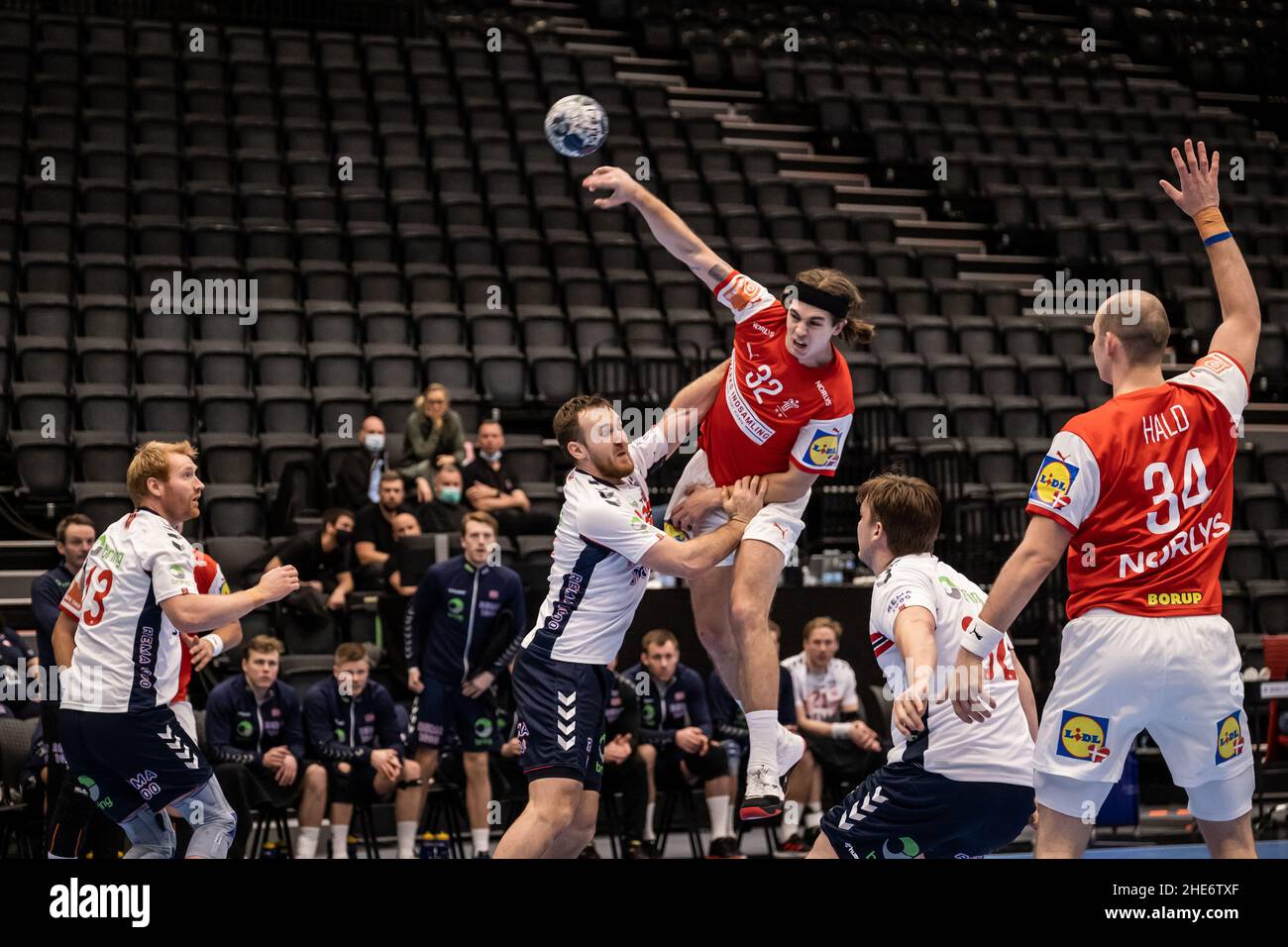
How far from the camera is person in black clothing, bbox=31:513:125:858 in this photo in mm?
5938

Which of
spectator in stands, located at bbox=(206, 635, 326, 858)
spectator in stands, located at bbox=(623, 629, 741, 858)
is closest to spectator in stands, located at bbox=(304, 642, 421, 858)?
spectator in stands, located at bbox=(206, 635, 326, 858)

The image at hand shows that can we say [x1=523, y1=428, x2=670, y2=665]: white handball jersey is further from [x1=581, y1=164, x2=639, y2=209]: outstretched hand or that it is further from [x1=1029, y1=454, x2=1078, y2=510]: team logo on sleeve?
[x1=1029, y1=454, x2=1078, y2=510]: team logo on sleeve

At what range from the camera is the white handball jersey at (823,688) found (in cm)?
1010

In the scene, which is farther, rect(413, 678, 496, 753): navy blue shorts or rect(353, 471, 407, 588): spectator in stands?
rect(353, 471, 407, 588): spectator in stands

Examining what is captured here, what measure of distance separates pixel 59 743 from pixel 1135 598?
17.9ft

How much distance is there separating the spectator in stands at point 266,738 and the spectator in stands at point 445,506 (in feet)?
7.51

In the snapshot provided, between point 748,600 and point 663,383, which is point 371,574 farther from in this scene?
point 748,600

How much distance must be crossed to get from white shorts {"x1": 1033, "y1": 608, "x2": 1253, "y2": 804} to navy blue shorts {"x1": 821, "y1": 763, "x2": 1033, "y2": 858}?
0.20m

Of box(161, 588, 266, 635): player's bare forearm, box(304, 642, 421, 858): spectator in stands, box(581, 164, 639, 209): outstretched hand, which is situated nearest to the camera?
box(161, 588, 266, 635): player's bare forearm

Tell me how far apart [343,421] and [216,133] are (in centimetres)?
455

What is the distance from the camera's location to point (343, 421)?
1222 centimetres

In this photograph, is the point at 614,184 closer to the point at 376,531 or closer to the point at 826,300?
the point at 826,300

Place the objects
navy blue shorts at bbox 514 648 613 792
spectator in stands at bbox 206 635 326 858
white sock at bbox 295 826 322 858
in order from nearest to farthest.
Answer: navy blue shorts at bbox 514 648 613 792, spectator in stands at bbox 206 635 326 858, white sock at bbox 295 826 322 858

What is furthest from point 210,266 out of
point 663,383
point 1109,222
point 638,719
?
point 1109,222
